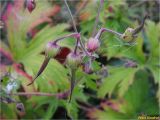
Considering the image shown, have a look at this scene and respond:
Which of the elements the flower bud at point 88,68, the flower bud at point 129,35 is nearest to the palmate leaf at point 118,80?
the flower bud at point 88,68

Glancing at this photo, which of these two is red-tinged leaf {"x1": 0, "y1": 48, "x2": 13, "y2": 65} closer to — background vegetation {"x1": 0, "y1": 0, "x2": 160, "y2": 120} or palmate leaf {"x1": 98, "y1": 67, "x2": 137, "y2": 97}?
background vegetation {"x1": 0, "y1": 0, "x2": 160, "y2": 120}

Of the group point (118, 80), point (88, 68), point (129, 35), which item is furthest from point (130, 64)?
point (129, 35)

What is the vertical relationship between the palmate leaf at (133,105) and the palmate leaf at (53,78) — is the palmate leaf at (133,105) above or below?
below

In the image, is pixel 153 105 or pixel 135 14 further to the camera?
pixel 135 14

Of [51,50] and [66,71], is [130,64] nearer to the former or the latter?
[66,71]

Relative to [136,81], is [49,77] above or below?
above

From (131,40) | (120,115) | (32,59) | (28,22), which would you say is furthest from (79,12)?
(131,40)

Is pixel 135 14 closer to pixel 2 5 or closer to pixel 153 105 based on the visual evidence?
pixel 153 105

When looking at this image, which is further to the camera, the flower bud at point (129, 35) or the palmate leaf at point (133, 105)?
the palmate leaf at point (133, 105)

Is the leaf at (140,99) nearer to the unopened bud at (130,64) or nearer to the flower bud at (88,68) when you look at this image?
the unopened bud at (130,64)

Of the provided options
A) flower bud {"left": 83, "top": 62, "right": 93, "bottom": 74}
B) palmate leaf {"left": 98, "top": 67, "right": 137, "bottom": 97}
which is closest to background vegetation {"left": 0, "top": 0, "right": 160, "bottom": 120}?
palmate leaf {"left": 98, "top": 67, "right": 137, "bottom": 97}
